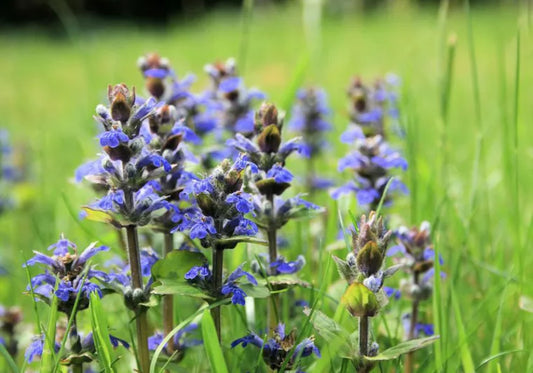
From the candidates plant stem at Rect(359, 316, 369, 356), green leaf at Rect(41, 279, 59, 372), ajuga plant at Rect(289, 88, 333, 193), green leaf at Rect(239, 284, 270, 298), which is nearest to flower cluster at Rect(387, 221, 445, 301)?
plant stem at Rect(359, 316, 369, 356)

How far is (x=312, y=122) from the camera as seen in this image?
9.09 feet

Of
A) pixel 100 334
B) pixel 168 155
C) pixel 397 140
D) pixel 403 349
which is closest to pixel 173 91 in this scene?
pixel 168 155

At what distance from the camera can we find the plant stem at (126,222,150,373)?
1.27 m

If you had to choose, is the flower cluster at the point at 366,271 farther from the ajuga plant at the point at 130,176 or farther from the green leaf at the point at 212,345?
the ajuga plant at the point at 130,176

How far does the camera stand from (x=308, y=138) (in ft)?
9.17

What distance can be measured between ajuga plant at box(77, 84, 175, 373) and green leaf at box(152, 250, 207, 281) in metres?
0.05

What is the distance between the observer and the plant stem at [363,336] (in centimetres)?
122

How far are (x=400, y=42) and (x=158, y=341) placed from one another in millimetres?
8372

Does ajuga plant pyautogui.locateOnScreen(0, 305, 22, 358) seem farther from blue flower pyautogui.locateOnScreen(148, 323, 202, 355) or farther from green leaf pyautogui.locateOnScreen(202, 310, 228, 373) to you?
green leaf pyautogui.locateOnScreen(202, 310, 228, 373)

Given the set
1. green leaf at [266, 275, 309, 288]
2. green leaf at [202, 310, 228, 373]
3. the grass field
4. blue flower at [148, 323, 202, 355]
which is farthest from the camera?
the grass field

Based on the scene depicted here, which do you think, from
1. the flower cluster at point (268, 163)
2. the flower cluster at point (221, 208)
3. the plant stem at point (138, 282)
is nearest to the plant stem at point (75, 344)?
the plant stem at point (138, 282)

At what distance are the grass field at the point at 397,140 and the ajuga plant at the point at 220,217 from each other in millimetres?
169

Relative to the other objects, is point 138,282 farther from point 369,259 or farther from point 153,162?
point 369,259

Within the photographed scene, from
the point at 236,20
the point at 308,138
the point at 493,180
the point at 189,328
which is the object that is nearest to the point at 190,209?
the point at 189,328
